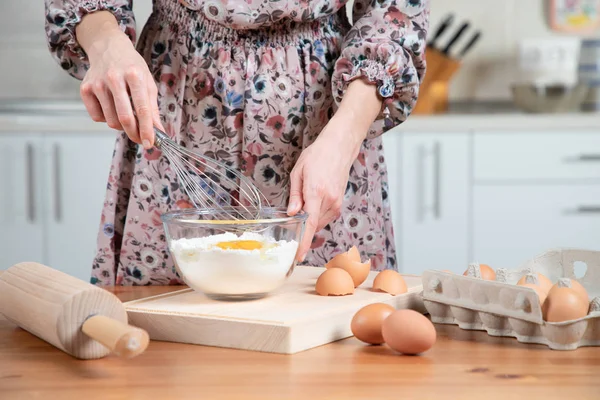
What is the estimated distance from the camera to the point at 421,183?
239cm

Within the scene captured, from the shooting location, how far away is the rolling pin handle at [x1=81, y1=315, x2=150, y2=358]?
2.13 ft

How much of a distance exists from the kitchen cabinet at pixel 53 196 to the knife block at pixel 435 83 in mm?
988

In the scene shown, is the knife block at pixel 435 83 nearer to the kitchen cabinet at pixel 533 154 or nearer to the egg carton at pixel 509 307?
the kitchen cabinet at pixel 533 154

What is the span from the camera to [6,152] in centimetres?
236

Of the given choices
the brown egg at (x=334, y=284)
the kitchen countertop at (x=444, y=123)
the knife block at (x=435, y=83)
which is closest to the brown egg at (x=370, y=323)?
the brown egg at (x=334, y=284)

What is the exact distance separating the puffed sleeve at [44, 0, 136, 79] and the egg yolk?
44cm

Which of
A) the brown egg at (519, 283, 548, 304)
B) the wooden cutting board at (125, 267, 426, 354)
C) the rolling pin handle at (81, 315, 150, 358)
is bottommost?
the wooden cutting board at (125, 267, 426, 354)

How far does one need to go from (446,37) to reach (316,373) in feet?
7.67

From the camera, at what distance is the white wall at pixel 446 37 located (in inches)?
109

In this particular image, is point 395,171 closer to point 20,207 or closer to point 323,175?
point 20,207

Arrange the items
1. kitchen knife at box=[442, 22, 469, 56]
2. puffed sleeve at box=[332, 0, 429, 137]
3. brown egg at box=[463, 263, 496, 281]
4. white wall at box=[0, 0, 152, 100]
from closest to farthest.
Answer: brown egg at box=[463, 263, 496, 281], puffed sleeve at box=[332, 0, 429, 137], kitchen knife at box=[442, 22, 469, 56], white wall at box=[0, 0, 152, 100]

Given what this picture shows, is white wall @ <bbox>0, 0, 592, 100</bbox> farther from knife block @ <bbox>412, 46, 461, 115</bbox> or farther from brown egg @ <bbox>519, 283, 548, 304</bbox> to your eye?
brown egg @ <bbox>519, 283, 548, 304</bbox>

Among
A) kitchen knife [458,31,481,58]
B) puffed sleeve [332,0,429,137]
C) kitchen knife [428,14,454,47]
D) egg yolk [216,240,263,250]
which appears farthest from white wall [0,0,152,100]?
egg yolk [216,240,263,250]

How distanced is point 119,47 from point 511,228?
1.65 meters
